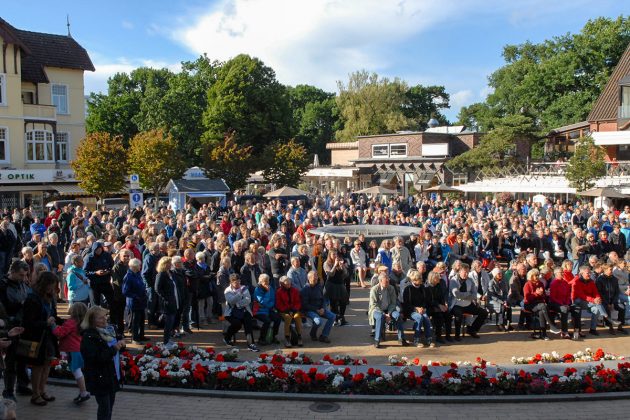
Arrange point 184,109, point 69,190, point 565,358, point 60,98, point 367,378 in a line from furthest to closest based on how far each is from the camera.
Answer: point 184,109
point 60,98
point 69,190
point 565,358
point 367,378

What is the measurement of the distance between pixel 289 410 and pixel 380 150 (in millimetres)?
44851

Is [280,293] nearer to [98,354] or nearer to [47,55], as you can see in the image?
[98,354]

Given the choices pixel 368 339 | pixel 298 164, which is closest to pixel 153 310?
pixel 368 339

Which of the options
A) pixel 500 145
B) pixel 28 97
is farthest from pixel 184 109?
pixel 500 145

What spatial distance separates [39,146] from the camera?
128 feet

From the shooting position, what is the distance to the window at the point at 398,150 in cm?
5050

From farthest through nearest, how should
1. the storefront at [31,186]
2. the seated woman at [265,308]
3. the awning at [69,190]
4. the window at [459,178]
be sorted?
the window at [459,178]
the awning at [69,190]
the storefront at [31,186]
the seated woman at [265,308]

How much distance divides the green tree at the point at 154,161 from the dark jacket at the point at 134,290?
23.6 m

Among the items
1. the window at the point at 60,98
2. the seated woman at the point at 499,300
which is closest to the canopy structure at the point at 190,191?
the window at the point at 60,98

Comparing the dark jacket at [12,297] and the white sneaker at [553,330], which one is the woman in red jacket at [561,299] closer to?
the white sneaker at [553,330]

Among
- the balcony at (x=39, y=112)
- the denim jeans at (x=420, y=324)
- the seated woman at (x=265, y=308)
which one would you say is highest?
the balcony at (x=39, y=112)

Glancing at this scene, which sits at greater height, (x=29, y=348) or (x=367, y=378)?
(x=29, y=348)

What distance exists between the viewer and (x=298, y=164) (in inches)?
1614

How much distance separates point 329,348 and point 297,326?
0.76 metres
